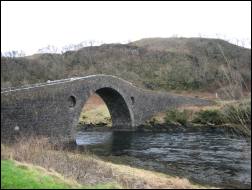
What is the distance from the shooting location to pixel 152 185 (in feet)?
66.9

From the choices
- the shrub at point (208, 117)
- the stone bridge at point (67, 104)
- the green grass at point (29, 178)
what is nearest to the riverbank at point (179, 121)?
the shrub at point (208, 117)

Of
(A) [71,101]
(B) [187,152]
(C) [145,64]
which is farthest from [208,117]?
(C) [145,64]

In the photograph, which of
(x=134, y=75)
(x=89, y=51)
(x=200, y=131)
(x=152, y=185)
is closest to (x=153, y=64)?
(x=134, y=75)

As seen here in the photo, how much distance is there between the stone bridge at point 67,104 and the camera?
2867cm

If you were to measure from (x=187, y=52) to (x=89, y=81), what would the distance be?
58.1 m

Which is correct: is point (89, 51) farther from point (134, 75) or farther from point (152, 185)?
point (152, 185)

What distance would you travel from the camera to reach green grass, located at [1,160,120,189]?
1533cm

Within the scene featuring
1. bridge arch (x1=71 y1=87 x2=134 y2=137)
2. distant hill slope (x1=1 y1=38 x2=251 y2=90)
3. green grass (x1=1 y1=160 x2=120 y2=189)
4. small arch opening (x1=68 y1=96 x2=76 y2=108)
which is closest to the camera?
green grass (x1=1 y1=160 x2=120 y2=189)

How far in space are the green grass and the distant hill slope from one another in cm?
5132

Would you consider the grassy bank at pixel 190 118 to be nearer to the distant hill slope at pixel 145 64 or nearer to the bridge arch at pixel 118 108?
the bridge arch at pixel 118 108

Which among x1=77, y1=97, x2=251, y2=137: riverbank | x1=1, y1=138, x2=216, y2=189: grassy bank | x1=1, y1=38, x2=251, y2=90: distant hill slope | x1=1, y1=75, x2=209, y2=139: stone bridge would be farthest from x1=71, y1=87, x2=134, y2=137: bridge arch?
x1=1, y1=138, x2=216, y2=189: grassy bank

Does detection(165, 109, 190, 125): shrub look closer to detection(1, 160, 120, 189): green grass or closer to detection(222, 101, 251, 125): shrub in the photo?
detection(222, 101, 251, 125): shrub

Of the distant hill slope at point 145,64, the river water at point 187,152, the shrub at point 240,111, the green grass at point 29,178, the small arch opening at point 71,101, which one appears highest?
the distant hill slope at point 145,64

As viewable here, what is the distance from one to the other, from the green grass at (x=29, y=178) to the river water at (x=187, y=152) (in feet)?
29.0
